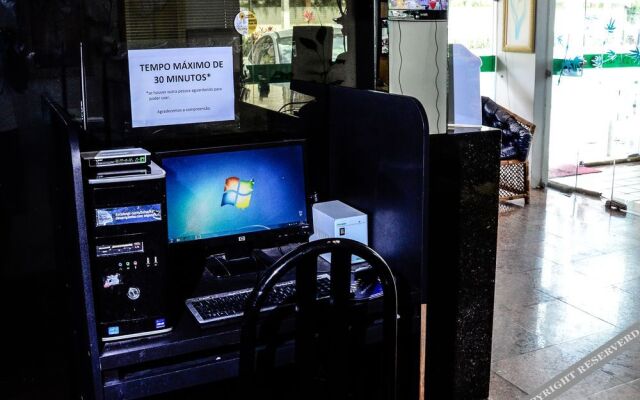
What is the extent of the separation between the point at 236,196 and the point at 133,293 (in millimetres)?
682

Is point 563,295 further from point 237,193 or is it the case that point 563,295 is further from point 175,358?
point 175,358

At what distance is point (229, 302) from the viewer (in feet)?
7.54

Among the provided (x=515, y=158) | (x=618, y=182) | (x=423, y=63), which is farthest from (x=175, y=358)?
(x=618, y=182)

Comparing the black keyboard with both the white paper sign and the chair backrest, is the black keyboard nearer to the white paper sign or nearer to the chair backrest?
the white paper sign

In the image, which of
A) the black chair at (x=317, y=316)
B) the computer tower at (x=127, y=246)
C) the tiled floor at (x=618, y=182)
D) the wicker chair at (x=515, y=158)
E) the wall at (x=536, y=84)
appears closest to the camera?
the black chair at (x=317, y=316)

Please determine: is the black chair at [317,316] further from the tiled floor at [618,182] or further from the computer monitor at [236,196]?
the tiled floor at [618,182]

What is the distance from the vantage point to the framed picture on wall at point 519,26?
723cm

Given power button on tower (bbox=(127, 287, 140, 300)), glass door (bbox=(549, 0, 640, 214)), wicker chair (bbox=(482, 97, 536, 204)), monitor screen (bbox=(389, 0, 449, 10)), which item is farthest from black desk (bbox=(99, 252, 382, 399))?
glass door (bbox=(549, 0, 640, 214))

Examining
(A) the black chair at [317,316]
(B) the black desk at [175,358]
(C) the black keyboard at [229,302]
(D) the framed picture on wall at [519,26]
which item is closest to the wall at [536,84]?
(D) the framed picture on wall at [519,26]

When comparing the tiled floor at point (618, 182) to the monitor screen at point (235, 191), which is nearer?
the monitor screen at point (235, 191)

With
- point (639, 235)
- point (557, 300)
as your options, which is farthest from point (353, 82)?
point (639, 235)

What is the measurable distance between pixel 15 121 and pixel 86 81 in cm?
28

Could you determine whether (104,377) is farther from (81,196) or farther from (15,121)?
(15,121)

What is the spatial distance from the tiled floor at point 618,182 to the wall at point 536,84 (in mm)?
307
